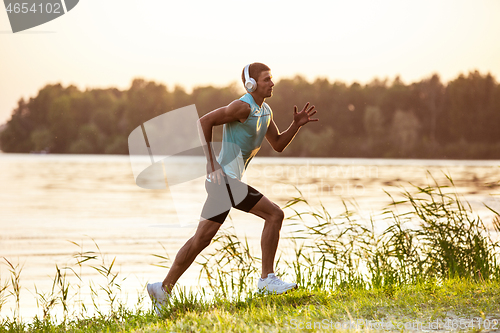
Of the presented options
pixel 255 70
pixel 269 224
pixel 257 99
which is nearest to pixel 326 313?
pixel 269 224

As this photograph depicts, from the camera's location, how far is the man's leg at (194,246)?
16.8 feet

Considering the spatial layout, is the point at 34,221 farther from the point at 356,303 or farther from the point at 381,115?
the point at 381,115

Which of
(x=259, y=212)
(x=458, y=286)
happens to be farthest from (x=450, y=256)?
(x=259, y=212)

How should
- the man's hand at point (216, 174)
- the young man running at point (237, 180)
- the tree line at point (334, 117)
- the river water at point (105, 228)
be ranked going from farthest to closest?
the tree line at point (334, 117)
the river water at point (105, 228)
the young man running at point (237, 180)
the man's hand at point (216, 174)

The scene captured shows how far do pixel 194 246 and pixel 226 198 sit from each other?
54cm

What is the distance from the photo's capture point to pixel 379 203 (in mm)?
19656

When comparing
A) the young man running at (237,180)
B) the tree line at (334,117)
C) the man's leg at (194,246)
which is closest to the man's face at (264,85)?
the young man running at (237,180)

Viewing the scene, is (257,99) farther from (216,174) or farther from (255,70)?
(216,174)

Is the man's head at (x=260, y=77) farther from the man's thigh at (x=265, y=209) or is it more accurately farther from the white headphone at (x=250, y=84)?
the man's thigh at (x=265, y=209)

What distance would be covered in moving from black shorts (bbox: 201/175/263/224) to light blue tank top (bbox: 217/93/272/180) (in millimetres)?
120

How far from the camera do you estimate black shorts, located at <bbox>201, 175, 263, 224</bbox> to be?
4996 mm

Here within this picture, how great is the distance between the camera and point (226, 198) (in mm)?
5035

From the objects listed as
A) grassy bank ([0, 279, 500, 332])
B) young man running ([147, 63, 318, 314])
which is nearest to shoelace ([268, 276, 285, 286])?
young man running ([147, 63, 318, 314])

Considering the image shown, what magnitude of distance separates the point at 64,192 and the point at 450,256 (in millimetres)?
23452
